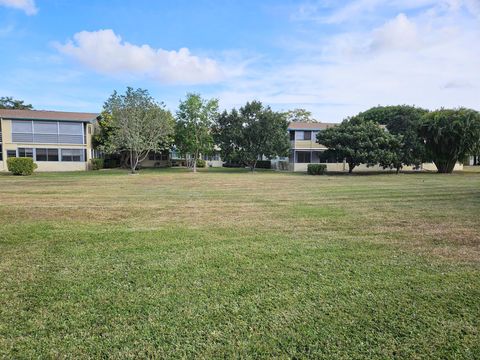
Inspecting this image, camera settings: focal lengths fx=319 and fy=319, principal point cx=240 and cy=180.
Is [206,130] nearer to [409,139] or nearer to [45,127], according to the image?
[45,127]

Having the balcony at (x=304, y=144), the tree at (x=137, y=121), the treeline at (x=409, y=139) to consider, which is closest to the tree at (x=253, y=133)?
the balcony at (x=304, y=144)

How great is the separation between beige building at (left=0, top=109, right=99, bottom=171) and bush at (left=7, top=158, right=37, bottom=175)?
8.38 meters

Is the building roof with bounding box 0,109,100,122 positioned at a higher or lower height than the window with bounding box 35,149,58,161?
higher

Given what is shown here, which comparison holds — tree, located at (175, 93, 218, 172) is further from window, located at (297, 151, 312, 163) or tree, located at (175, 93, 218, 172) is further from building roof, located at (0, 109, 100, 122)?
window, located at (297, 151, 312, 163)

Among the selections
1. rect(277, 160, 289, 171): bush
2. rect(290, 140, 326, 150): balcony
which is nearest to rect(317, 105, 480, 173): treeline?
rect(290, 140, 326, 150): balcony

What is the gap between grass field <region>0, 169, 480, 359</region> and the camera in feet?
9.07

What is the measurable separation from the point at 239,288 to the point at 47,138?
34.7 m

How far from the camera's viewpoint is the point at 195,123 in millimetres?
33312

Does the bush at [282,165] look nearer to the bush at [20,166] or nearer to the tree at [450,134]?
the tree at [450,134]

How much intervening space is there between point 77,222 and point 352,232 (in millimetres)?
5996

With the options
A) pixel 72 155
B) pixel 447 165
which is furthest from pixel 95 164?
pixel 447 165

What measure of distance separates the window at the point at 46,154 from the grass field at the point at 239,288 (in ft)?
94.1

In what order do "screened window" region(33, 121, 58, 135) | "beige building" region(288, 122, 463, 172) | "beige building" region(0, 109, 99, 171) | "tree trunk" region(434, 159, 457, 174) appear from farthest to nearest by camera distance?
"beige building" region(288, 122, 463, 172) → "screened window" region(33, 121, 58, 135) → "beige building" region(0, 109, 99, 171) → "tree trunk" region(434, 159, 457, 174)

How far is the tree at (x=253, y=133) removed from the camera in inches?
1277
